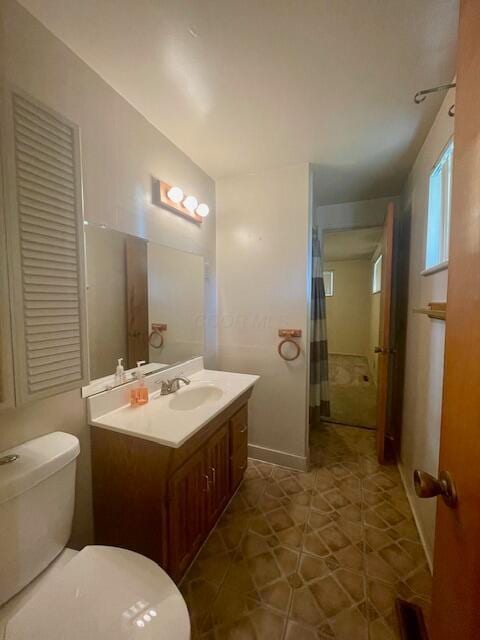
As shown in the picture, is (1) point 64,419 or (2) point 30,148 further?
(1) point 64,419

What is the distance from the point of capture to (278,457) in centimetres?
225

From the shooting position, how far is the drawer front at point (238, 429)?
5.65ft

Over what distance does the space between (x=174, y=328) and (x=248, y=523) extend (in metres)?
1.34

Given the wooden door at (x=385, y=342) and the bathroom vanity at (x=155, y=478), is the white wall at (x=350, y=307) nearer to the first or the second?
the wooden door at (x=385, y=342)

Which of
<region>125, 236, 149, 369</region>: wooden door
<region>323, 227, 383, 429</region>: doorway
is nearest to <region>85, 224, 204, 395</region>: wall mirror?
<region>125, 236, 149, 369</region>: wooden door

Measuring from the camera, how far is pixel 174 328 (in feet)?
6.29

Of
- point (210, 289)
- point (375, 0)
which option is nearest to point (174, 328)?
point (210, 289)

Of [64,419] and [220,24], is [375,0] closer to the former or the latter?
[220,24]

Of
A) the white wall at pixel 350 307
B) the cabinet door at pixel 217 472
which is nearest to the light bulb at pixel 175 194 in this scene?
the cabinet door at pixel 217 472

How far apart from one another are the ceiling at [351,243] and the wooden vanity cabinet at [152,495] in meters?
2.74

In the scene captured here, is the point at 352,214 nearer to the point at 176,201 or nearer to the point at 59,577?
the point at 176,201

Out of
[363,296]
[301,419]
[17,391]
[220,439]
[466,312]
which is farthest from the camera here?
[363,296]

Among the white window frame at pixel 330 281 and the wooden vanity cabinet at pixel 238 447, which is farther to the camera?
the white window frame at pixel 330 281

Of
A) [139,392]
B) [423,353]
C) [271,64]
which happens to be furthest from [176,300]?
[423,353]
